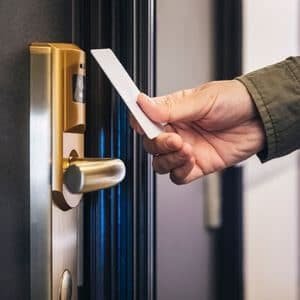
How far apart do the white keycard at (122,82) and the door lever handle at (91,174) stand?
44mm

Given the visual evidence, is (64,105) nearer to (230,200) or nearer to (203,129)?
(203,129)

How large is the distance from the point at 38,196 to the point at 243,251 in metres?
0.71

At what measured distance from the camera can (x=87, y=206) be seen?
0.52 metres

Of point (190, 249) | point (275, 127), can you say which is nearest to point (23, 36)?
point (275, 127)

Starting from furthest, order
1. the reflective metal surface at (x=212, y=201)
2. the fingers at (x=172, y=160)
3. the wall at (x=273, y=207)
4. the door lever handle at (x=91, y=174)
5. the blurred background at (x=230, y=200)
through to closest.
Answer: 1. the wall at (x=273, y=207)
2. the reflective metal surface at (x=212, y=201)
3. the blurred background at (x=230, y=200)
4. the fingers at (x=172, y=160)
5. the door lever handle at (x=91, y=174)

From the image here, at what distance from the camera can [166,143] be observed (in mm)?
470

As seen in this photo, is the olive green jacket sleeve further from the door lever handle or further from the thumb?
the door lever handle

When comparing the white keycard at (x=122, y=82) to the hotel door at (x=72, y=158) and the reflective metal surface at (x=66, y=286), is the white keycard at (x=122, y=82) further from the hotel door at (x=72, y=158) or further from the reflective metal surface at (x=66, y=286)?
the reflective metal surface at (x=66, y=286)

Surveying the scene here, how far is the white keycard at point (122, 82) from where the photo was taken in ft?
1.40

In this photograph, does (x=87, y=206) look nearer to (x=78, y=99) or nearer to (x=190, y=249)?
(x=78, y=99)

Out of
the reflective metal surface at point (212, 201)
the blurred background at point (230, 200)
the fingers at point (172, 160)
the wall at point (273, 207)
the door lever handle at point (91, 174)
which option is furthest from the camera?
the wall at point (273, 207)

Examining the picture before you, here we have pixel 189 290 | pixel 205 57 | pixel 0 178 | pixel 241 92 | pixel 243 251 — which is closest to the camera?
pixel 0 178

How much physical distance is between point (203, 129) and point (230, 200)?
51cm

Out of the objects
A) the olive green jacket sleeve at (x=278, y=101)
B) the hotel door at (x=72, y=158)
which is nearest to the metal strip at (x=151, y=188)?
the hotel door at (x=72, y=158)
